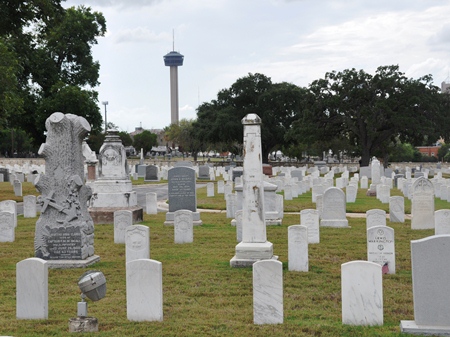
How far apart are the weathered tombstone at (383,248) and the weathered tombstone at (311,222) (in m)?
3.48

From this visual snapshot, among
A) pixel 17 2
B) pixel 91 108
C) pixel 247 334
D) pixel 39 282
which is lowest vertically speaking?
pixel 247 334

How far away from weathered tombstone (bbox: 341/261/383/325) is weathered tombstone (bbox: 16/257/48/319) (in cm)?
383

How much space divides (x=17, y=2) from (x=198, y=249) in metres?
15.1

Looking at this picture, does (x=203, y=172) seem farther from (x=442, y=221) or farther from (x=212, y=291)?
(x=212, y=291)

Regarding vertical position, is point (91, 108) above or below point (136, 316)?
above

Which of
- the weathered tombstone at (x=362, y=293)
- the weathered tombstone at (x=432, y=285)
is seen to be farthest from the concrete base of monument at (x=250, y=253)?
the weathered tombstone at (x=432, y=285)

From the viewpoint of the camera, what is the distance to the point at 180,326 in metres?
7.77

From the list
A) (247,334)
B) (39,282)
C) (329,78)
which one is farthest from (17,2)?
(329,78)

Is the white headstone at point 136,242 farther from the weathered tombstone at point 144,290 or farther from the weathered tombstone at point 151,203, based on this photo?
the weathered tombstone at point 151,203

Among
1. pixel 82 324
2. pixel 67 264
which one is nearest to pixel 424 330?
pixel 82 324

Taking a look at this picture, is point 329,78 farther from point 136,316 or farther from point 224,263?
point 136,316

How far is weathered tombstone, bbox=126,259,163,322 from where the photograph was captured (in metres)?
7.93

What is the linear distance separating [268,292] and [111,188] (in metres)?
12.2

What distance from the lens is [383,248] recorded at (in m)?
10.9
